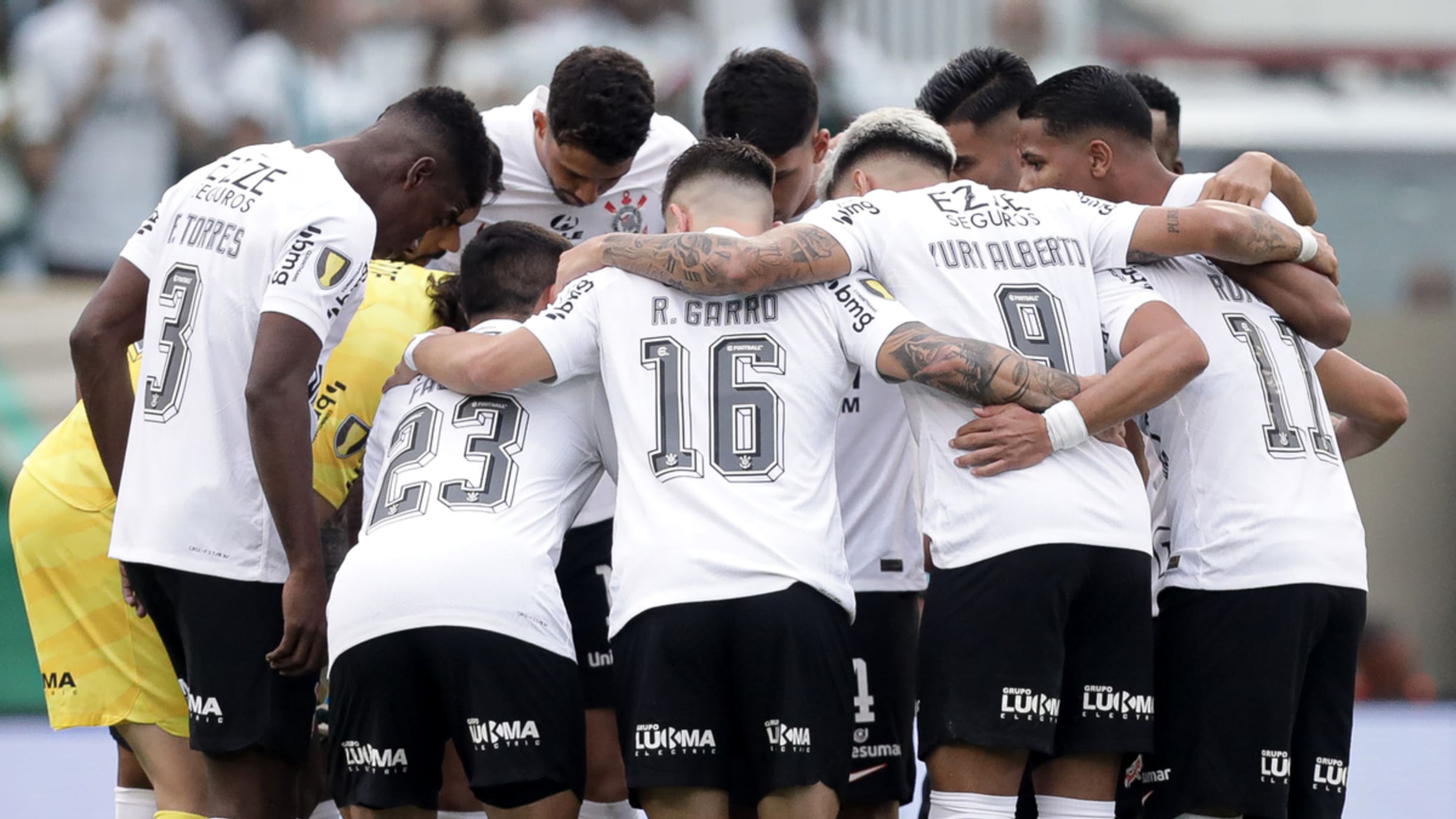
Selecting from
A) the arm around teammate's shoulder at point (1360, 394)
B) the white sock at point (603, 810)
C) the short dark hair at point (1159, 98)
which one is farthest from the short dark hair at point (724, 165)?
the short dark hair at point (1159, 98)

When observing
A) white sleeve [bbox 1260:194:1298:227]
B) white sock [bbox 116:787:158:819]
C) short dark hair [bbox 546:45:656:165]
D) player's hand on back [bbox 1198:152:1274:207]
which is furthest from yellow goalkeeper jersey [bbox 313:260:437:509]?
white sleeve [bbox 1260:194:1298:227]

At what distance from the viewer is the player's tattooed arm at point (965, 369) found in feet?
12.6

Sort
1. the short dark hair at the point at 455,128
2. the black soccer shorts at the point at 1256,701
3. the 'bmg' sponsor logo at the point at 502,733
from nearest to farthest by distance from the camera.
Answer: the 'bmg' sponsor logo at the point at 502,733 → the black soccer shorts at the point at 1256,701 → the short dark hair at the point at 455,128

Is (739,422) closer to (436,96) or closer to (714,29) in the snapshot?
(436,96)

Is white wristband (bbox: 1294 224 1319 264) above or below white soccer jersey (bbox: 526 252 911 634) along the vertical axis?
above

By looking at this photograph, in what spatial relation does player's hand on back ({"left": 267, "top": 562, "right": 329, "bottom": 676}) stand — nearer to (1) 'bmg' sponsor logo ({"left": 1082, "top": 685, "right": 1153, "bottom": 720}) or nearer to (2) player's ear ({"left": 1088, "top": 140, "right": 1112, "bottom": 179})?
(1) 'bmg' sponsor logo ({"left": 1082, "top": 685, "right": 1153, "bottom": 720})

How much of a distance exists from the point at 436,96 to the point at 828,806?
2324 mm

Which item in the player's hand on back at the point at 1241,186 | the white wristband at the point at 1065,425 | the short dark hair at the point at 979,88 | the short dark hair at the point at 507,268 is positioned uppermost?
the short dark hair at the point at 979,88

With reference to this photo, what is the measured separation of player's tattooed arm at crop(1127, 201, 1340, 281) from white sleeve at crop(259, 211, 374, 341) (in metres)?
2.06

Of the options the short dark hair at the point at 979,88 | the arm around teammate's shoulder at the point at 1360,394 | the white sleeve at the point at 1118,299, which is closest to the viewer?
the white sleeve at the point at 1118,299

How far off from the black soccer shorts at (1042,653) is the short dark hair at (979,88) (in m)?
1.88

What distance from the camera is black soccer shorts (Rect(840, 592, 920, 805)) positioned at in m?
4.68

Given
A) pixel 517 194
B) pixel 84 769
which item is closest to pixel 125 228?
pixel 84 769

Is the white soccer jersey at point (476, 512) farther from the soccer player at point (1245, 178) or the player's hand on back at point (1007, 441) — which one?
the soccer player at point (1245, 178)
